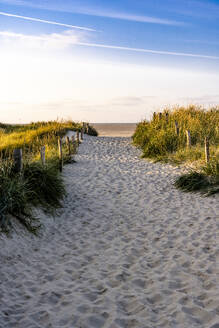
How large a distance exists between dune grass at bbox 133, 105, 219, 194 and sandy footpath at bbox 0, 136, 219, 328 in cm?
75

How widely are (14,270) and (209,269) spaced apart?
2.68 m

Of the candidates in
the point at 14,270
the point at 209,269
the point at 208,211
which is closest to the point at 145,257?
the point at 209,269

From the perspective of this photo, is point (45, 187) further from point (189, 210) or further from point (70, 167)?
→ point (70, 167)

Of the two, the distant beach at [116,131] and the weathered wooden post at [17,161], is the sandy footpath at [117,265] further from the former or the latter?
the distant beach at [116,131]

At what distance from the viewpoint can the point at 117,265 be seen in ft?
16.9

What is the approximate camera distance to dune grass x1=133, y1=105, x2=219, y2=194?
9878mm

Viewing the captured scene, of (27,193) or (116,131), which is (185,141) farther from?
(116,131)

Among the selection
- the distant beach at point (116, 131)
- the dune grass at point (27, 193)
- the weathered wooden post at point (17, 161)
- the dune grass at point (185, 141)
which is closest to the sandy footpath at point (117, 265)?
the dune grass at point (27, 193)

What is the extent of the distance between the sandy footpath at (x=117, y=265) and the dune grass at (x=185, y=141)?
75 cm

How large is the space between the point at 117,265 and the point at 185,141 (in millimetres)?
11591

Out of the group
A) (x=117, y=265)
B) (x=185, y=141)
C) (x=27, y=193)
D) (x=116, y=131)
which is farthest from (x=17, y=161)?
(x=116, y=131)

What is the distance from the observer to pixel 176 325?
3441 mm

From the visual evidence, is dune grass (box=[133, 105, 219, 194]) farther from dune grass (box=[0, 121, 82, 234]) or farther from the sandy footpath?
dune grass (box=[0, 121, 82, 234])

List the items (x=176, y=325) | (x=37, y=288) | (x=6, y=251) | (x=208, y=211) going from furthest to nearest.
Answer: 1. (x=208, y=211)
2. (x=6, y=251)
3. (x=37, y=288)
4. (x=176, y=325)
